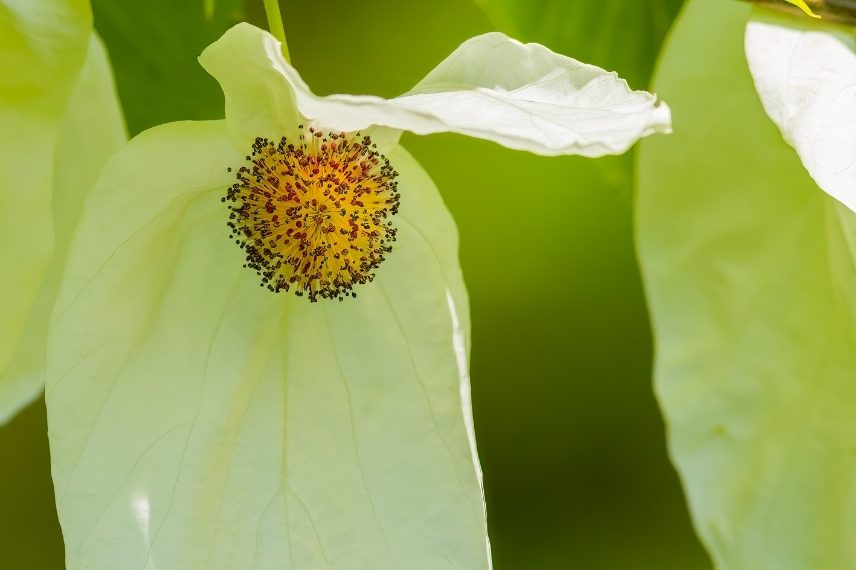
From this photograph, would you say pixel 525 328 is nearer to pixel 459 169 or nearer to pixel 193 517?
pixel 459 169

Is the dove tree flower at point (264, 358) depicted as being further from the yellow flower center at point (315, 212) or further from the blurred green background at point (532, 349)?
the blurred green background at point (532, 349)

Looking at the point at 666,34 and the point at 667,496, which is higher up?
the point at 666,34

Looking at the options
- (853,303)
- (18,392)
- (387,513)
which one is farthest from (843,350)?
(18,392)

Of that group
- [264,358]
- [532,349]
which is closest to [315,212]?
[264,358]

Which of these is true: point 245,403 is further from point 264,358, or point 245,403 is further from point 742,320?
point 742,320

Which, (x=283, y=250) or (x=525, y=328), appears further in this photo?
(x=525, y=328)

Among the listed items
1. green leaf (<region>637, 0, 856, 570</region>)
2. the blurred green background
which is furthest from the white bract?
the blurred green background

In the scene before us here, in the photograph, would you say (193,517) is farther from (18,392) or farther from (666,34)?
(666,34)
